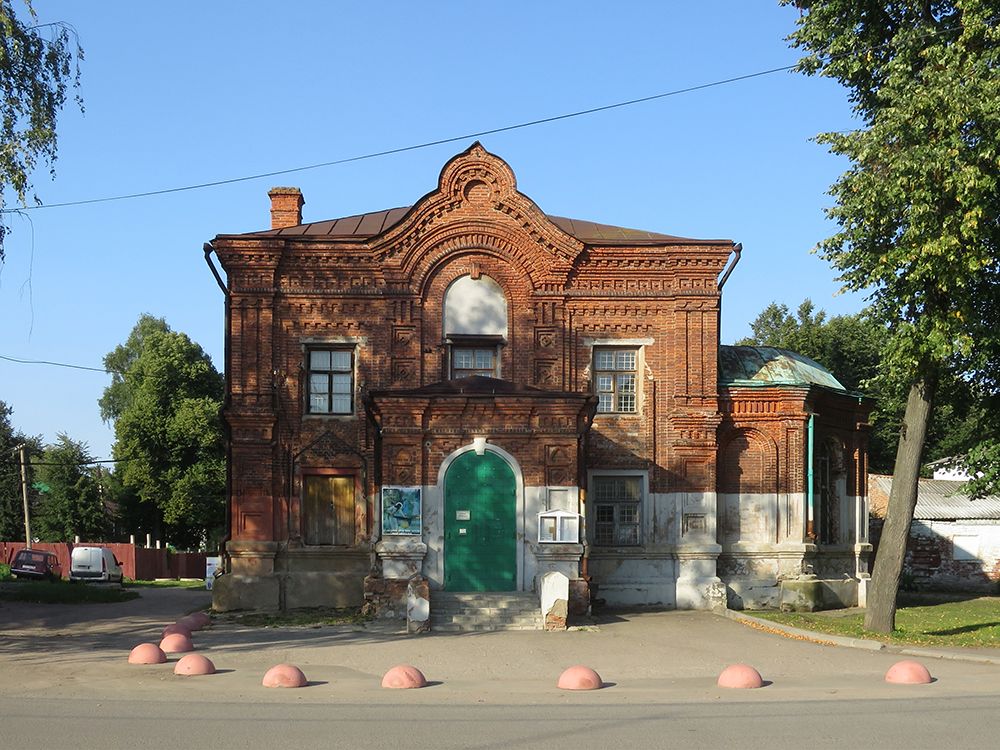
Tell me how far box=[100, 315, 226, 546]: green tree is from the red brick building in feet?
98.5

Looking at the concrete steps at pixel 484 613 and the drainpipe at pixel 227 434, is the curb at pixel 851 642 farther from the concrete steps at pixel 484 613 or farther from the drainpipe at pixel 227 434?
the drainpipe at pixel 227 434

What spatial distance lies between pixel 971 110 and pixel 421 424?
11.4 meters

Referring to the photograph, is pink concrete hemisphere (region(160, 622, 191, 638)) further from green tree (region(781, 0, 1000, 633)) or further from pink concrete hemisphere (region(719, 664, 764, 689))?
green tree (region(781, 0, 1000, 633))

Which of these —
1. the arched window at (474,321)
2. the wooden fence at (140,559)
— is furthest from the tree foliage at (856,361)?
the wooden fence at (140,559)

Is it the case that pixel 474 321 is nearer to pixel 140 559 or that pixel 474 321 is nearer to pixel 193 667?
pixel 193 667

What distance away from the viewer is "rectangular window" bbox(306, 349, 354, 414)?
2686 cm

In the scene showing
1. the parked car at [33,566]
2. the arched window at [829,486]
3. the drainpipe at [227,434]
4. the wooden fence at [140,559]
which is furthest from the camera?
the wooden fence at [140,559]

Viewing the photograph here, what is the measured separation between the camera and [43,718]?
11969 mm

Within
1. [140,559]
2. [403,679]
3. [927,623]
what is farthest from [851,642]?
[140,559]

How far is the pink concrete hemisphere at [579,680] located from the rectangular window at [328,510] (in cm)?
1218

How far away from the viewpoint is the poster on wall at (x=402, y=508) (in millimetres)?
23406

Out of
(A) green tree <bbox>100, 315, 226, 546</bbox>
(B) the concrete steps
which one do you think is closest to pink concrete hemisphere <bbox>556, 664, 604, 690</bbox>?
(B) the concrete steps

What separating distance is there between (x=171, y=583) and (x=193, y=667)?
36341mm

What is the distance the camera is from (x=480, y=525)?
23.7 metres
